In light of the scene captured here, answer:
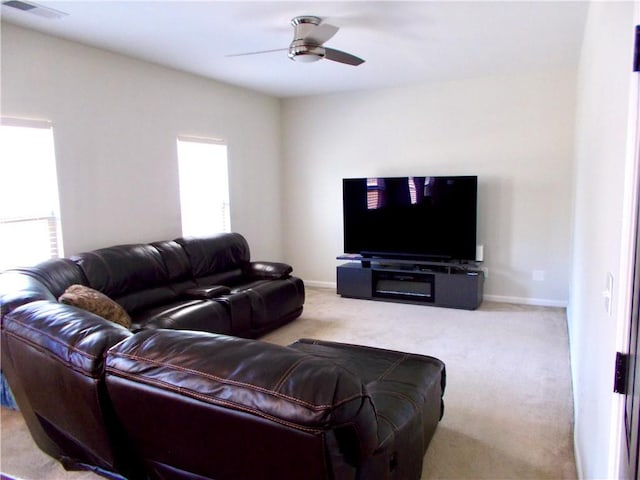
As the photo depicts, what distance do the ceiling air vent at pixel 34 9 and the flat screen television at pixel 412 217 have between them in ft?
11.5

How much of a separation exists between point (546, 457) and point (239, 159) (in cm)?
456

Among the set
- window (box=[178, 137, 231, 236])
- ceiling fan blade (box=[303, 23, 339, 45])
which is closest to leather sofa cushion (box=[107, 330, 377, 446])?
ceiling fan blade (box=[303, 23, 339, 45])

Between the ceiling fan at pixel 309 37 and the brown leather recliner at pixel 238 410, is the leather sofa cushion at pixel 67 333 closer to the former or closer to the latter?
the brown leather recliner at pixel 238 410

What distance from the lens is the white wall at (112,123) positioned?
3506 mm

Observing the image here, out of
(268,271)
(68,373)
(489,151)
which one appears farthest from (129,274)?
(489,151)

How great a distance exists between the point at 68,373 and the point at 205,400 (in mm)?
657

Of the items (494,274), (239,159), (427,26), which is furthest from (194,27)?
(494,274)

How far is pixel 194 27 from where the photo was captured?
3.43 m

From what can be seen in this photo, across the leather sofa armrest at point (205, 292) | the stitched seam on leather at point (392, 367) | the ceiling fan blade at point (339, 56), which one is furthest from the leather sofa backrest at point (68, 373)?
the ceiling fan blade at point (339, 56)

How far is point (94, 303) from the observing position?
9.14 ft

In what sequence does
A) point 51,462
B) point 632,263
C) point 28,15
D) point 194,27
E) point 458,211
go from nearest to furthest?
point 632,263 < point 51,462 < point 28,15 < point 194,27 < point 458,211

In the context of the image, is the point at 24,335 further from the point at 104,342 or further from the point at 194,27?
the point at 194,27

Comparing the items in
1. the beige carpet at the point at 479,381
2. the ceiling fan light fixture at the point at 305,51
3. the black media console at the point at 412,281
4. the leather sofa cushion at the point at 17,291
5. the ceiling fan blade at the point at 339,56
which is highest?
the ceiling fan blade at the point at 339,56

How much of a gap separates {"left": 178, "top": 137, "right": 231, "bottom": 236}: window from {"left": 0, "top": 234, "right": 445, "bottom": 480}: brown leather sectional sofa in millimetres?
2478
